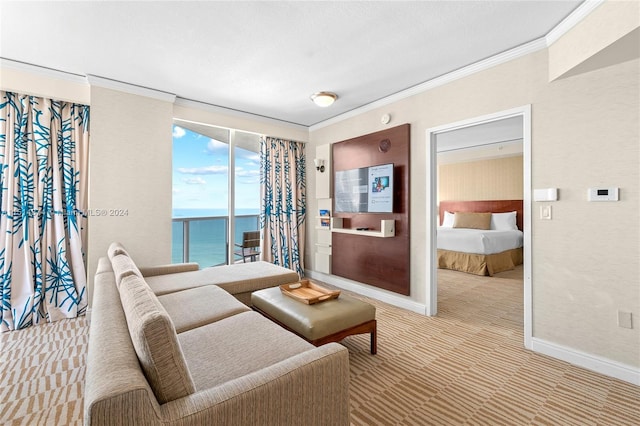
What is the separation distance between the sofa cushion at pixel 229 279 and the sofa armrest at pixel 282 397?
1.83m

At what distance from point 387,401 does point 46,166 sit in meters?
4.05

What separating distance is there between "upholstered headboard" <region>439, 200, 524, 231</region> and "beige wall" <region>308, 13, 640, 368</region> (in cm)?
483

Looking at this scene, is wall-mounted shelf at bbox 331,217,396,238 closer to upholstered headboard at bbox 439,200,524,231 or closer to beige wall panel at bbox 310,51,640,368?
beige wall panel at bbox 310,51,640,368

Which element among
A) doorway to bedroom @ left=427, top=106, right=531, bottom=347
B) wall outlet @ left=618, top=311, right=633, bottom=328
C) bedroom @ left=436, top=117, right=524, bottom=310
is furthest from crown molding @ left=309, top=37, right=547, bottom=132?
wall outlet @ left=618, top=311, right=633, bottom=328

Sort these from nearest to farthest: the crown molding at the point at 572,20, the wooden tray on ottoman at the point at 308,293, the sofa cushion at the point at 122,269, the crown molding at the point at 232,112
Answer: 1. the sofa cushion at the point at 122,269
2. the crown molding at the point at 572,20
3. the wooden tray on ottoman at the point at 308,293
4. the crown molding at the point at 232,112

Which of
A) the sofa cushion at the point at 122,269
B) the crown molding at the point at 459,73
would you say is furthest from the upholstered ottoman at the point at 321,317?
the crown molding at the point at 459,73

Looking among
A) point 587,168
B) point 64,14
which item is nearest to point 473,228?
point 587,168

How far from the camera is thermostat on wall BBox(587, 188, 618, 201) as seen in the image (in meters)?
2.12

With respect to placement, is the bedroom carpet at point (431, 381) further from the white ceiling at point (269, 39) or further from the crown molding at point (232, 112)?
the crown molding at point (232, 112)

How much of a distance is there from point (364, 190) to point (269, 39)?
2.26 metres

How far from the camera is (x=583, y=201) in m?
2.28

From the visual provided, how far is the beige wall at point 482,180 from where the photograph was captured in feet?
21.9

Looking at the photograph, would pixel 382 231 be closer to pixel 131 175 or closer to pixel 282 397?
pixel 282 397

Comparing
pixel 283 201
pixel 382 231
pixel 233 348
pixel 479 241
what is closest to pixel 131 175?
pixel 283 201
